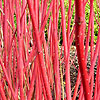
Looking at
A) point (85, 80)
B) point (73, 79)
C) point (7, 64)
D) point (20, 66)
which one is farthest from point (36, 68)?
point (73, 79)

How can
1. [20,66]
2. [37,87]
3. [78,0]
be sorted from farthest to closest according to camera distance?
1. [37,87]
2. [20,66]
3. [78,0]

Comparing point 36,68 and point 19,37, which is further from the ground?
point 19,37

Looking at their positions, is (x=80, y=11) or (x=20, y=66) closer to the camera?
(x=80, y=11)

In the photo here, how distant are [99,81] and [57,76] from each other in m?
0.17

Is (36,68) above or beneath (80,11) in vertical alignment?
beneath

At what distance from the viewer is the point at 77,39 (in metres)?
0.37

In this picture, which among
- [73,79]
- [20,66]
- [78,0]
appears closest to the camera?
[78,0]

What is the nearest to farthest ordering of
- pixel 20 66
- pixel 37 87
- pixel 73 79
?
pixel 20 66 < pixel 37 87 < pixel 73 79

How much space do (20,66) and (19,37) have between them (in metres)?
0.10

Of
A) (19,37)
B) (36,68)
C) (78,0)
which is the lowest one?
(36,68)

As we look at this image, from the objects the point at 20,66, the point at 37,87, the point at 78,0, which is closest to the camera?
the point at 78,0

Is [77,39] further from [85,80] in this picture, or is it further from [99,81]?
[99,81]

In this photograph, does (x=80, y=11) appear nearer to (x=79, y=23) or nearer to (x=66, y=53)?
(x=79, y=23)

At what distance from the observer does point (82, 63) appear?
373 millimetres
